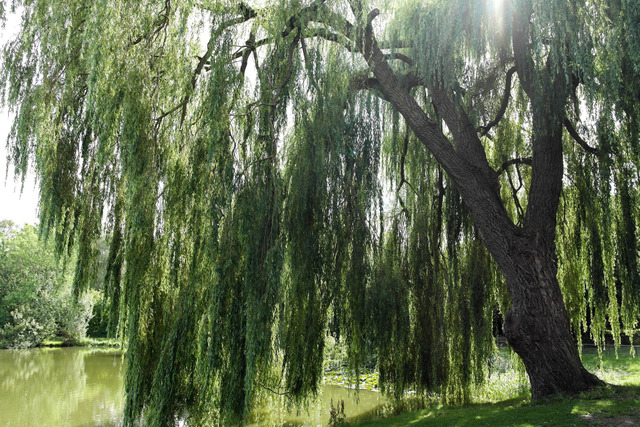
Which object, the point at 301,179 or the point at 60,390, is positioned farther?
the point at 60,390

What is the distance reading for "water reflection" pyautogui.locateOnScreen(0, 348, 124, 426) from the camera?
7934 millimetres

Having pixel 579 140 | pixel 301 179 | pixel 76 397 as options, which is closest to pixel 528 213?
pixel 579 140

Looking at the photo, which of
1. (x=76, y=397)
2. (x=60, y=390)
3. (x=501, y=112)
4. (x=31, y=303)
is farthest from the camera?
(x=31, y=303)

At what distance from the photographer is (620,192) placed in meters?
5.64

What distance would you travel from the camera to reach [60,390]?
10.4 m

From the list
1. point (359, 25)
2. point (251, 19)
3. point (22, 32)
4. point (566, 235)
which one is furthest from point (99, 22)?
point (566, 235)

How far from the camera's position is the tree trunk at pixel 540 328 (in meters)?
4.76

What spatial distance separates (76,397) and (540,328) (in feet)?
29.4

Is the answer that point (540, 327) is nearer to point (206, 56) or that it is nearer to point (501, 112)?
point (501, 112)

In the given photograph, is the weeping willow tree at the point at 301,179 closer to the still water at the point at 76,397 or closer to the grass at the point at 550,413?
the grass at the point at 550,413

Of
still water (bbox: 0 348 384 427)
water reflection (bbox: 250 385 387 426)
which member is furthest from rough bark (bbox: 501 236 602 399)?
water reflection (bbox: 250 385 387 426)

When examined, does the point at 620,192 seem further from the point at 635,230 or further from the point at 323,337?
the point at 323,337

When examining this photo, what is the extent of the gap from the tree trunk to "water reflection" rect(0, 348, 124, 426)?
4740mm

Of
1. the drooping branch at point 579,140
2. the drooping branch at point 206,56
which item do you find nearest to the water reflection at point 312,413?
the drooping branch at point 206,56
